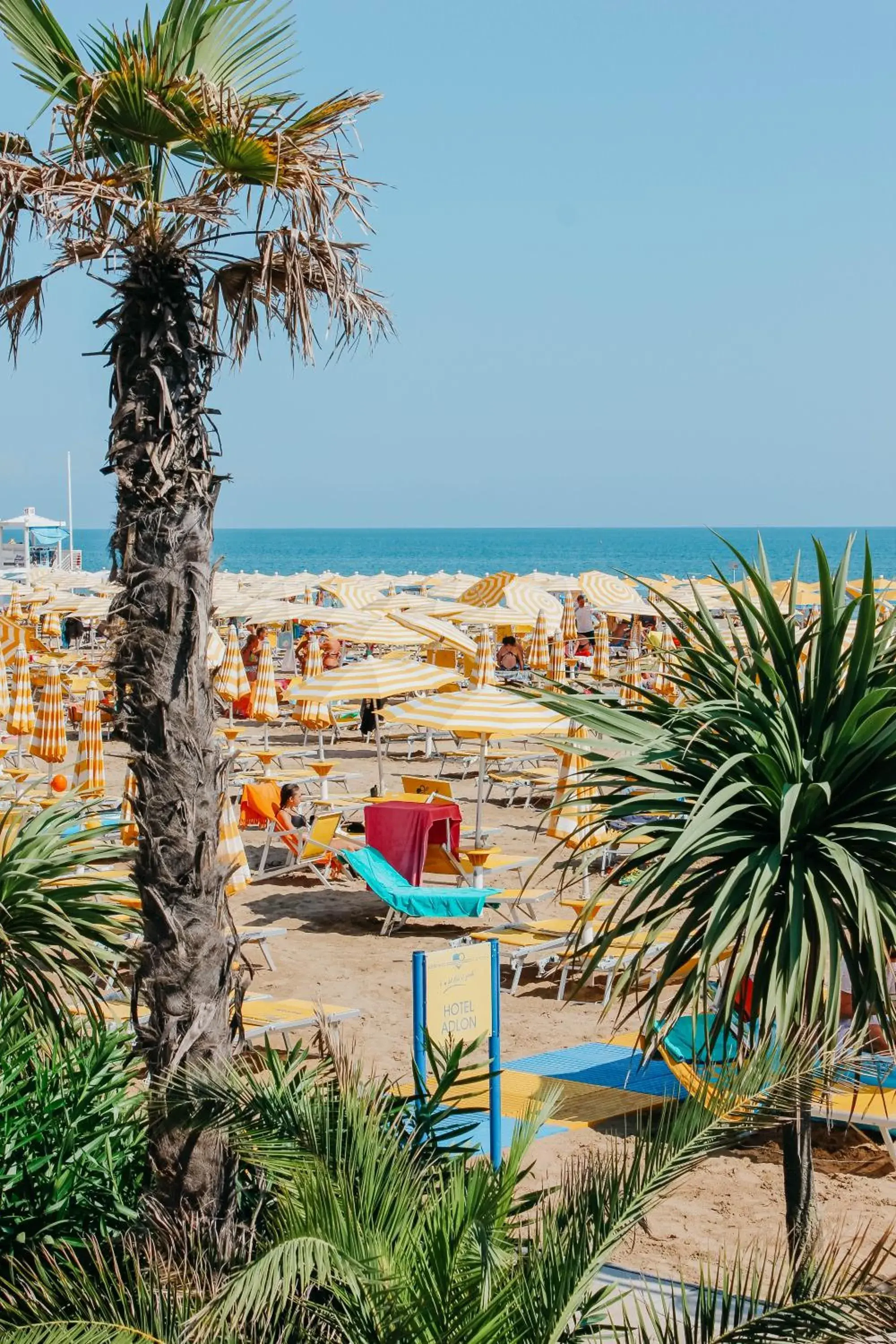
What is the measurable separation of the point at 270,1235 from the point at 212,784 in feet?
4.63

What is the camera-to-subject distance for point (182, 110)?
4305 millimetres

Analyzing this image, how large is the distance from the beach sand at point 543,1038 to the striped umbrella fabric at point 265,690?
3.65 m

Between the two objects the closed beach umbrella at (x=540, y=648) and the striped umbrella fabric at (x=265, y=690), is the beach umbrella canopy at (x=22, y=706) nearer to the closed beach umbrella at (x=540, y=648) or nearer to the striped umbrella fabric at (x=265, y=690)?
the striped umbrella fabric at (x=265, y=690)

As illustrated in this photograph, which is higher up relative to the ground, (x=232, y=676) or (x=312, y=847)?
(x=232, y=676)

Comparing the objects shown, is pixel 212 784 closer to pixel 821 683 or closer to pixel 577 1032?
pixel 821 683

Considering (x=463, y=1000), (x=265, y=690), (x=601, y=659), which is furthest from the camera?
(x=601, y=659)

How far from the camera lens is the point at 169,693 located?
445 cm

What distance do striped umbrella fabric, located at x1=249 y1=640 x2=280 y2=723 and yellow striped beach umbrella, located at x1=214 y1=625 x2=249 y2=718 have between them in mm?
471

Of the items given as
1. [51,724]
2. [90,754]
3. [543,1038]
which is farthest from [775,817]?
[51,724]

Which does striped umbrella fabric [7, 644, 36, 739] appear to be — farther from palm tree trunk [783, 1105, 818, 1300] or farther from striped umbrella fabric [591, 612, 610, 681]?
palm tree trunk [783, 1105, 818, 1300]

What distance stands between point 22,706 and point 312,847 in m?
5.02

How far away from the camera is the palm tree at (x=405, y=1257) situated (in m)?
3.05

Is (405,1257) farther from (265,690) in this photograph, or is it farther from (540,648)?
(540,648)

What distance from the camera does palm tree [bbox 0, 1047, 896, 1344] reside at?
3.05 meters
